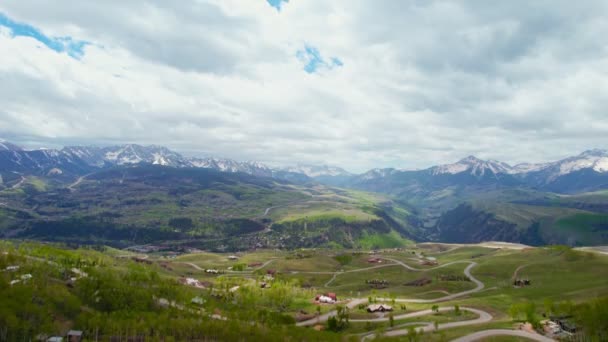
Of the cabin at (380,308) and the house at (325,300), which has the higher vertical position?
the cabin at (380,308)

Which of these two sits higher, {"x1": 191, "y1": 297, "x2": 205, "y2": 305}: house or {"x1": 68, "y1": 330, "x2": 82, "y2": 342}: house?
{"x1": 68, "y1": 330, "x2": 82, "y2": 342}: house

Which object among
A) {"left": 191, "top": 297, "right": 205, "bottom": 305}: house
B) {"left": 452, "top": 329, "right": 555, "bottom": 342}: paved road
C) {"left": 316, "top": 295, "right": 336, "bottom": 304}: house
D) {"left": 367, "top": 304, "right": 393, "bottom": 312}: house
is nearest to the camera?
{"left": 452, "top": 329, "right": 555, "bottom": 342}: paved road

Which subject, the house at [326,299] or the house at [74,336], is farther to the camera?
the house at [326,299]

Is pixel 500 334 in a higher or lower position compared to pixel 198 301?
higher

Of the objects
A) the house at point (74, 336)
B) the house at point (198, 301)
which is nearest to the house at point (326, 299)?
the house at point (198, 301)

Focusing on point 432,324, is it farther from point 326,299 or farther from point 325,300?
point 326,299

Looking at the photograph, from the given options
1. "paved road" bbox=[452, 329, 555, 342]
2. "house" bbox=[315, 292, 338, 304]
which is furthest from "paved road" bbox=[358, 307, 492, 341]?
"house" bbox=[315, 292, 338, 304]

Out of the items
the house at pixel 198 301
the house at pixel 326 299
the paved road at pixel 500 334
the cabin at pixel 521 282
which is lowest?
the house at pixel 326 299

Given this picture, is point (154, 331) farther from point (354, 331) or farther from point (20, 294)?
point (354, 331)

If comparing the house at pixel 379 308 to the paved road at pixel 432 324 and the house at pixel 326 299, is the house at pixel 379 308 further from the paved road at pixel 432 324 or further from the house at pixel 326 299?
the house at pixel 326 299

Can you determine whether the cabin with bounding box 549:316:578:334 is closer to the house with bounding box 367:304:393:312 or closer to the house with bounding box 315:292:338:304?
the house with bounding box 367:304:393:312

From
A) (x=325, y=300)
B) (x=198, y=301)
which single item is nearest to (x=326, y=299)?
(x=325, y=300)

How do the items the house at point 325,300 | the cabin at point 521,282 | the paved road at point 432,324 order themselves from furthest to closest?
the cabin at point 521,282 < the house at point 325,300 < the paved road at point 432,324

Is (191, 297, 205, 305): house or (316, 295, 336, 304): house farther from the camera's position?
(316, 295, 336, 304): house
